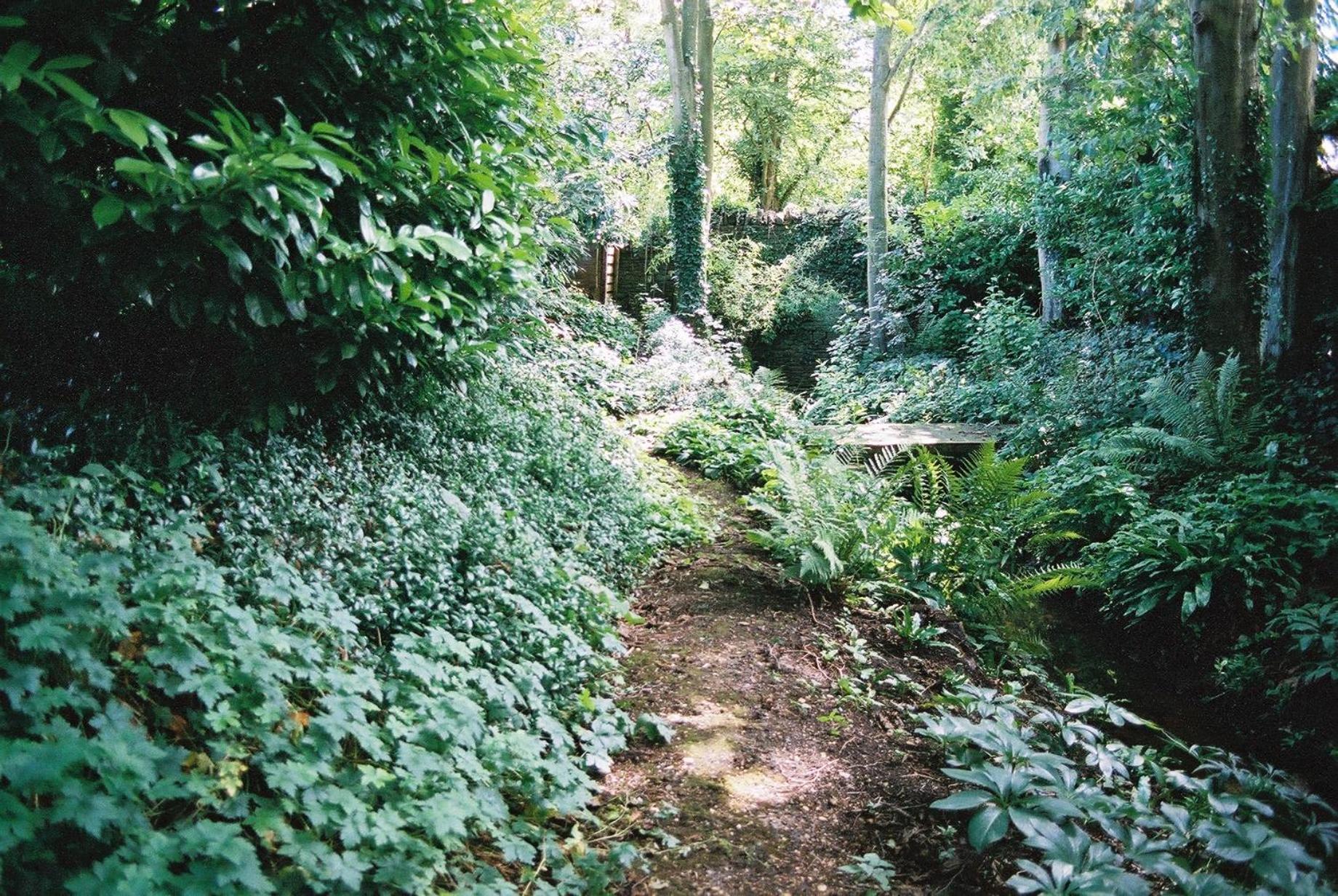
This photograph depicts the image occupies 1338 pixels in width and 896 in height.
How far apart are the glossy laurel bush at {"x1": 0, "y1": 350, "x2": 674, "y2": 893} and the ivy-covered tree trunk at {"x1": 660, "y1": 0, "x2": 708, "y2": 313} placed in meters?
10.7

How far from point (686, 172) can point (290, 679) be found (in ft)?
43.6

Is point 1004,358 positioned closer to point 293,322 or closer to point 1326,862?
point 1326,862

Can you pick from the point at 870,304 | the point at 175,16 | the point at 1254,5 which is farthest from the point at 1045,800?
the point at 870,304

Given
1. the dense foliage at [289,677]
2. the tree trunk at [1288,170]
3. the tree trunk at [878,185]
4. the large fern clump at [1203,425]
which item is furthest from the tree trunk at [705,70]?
the dense foliage at [289,677]

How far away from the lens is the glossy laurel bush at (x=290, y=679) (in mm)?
1780

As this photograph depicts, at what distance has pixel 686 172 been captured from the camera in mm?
14289

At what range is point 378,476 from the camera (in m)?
4.02

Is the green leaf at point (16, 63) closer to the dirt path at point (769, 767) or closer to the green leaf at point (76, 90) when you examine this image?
the green leaf at point (76, 90)

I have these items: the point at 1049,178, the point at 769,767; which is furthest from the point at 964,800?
the point at 1049,178

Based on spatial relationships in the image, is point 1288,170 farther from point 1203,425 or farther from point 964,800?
point 964,800

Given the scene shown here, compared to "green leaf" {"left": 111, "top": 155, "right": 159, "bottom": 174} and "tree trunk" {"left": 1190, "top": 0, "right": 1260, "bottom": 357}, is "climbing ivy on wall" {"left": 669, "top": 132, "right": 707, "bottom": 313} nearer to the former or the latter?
"tree trunk" {"left": 1190, "top": 0, "right": 1260, "bottom": 357}

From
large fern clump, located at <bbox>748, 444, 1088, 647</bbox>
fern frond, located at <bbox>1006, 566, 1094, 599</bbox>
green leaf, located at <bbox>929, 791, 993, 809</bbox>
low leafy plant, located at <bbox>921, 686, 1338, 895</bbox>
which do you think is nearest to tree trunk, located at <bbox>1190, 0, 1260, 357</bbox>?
large fern clump, located at <bbox>748, 444, 1088, 647</bbox>

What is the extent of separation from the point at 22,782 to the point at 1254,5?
403 inches

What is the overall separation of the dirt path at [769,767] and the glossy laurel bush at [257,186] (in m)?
2.14
